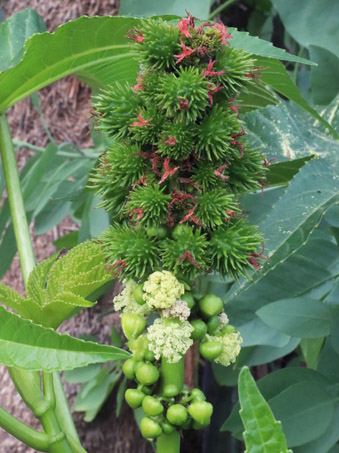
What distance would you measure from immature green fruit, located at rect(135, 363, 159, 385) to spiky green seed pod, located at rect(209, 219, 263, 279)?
2.6 inches

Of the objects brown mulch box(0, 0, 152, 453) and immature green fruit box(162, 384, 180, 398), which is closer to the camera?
immature green fruit box(162, 384, 180, 398)

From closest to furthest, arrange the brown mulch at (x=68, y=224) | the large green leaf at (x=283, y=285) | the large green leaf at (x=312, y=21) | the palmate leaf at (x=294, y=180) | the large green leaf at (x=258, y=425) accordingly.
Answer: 1. the large green leaf at (x=258, y=425)
2. the palmate leaf at (x=294, y=180)
3. the large green leaf at (x=283, y=285)
4. the large green leaf at (x=312, y=21)
5. the brown mulch at (x=68, y=224)

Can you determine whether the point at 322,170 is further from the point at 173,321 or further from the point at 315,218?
the point at 173,321

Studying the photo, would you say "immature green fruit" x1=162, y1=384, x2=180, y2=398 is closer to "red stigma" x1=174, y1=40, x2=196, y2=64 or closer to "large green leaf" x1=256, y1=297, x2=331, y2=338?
"red stigma" x1=174, y1=40, x2=196, y2=64

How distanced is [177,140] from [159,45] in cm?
6

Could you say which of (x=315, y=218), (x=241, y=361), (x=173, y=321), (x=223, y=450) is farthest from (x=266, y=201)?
(x=223, y=450)

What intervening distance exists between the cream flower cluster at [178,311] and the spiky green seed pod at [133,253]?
0.03m

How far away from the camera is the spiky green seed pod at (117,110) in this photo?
0.36m

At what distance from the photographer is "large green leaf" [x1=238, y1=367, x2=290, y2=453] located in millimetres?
302

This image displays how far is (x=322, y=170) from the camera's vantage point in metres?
0.46

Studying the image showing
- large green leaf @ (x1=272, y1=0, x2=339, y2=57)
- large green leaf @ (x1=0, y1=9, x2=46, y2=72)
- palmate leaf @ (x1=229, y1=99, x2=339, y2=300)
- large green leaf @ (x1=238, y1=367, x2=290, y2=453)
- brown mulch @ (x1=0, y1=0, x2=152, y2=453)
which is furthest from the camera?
brown mulch @ (x1=0, y1=0, x2=152, y2=453)

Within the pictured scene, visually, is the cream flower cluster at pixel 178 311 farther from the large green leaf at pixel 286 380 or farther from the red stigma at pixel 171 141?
the large green leaf at pixel 286 380

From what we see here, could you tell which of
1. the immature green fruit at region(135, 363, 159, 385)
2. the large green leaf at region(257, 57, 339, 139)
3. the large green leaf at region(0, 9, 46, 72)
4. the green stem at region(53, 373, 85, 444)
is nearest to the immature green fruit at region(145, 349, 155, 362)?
the immature green fruit at region(135, 363, 159, 385)

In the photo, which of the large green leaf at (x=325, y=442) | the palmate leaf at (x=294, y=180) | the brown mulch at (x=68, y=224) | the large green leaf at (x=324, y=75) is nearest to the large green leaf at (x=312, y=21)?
the large green leaf at (x=324, y=75)
